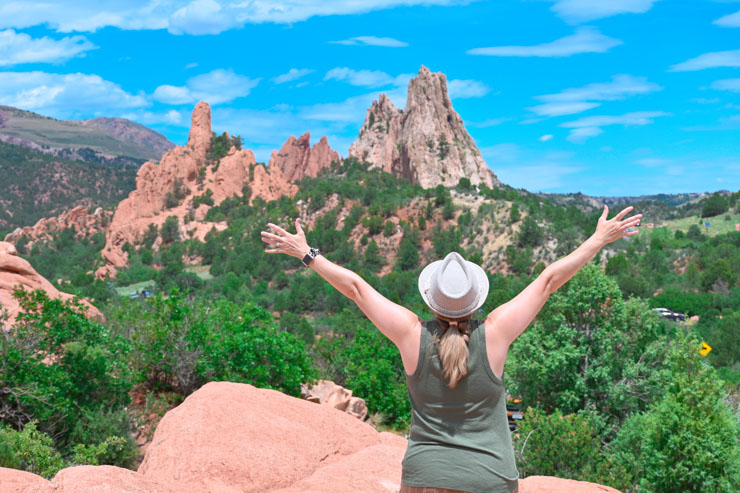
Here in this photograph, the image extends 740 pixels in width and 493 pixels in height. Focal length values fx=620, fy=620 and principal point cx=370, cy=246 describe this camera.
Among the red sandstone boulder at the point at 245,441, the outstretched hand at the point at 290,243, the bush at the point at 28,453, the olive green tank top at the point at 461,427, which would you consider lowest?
the bush at the point at 28,453

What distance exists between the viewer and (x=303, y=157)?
12606 cm

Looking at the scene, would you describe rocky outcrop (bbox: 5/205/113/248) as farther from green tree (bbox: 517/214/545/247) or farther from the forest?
green tree (bbox: 517/214/545/247)

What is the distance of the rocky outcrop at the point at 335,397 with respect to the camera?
14482mm

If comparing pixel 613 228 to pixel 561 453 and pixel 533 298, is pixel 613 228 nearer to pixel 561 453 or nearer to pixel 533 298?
pixel 533 298

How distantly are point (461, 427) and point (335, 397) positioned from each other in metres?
12.2

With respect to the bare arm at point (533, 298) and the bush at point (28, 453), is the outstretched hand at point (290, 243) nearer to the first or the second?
the bare arm at point (533, 298)

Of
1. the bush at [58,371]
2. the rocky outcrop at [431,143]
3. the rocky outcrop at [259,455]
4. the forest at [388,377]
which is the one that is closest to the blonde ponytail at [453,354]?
the rocky outcrop at [259,455]

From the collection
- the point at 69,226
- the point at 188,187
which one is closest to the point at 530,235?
the point at 188,187

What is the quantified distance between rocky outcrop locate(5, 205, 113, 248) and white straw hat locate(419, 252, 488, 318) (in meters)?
86.6

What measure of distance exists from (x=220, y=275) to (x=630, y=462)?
5315 centimetres

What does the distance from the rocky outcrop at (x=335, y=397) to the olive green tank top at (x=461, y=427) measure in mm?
11709

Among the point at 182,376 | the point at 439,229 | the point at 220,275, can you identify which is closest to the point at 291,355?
the point at 182,376

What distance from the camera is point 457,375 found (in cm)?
274

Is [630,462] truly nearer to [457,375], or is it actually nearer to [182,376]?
[182,376]
